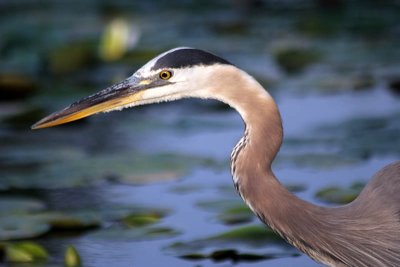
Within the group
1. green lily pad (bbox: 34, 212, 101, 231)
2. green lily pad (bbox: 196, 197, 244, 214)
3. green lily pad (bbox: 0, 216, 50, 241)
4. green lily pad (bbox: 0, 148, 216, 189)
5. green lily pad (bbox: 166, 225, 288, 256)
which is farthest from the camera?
green lily pad (bbox: 0, 148, 216, 189)

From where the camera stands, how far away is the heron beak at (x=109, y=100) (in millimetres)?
3879

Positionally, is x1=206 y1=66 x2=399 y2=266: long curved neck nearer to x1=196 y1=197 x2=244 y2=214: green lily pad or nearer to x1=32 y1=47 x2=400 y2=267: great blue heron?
x1=32 y1=47 x2=400 y2=267: great blue heron

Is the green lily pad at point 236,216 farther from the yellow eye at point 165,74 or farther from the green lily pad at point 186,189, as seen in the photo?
the yellow eye at point 165,74

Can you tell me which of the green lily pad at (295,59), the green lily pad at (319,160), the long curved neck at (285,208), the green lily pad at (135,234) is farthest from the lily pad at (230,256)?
the green lily pad at (295,59)

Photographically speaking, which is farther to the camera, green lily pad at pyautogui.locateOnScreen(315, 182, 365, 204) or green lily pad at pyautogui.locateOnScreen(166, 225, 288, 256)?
green lily pad at pyautogui.locateOnScreen(315, 182, 365, 204)

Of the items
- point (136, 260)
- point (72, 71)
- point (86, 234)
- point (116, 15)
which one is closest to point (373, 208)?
point (136, 260)

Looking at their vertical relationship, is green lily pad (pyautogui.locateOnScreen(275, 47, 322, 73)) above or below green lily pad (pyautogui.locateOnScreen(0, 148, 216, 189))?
above

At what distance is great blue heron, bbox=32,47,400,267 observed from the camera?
3.66 metres

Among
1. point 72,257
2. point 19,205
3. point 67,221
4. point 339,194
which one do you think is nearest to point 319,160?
point 339,194

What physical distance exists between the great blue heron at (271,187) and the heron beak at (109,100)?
0.06 ft

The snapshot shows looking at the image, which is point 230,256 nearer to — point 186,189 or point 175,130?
point 186,189

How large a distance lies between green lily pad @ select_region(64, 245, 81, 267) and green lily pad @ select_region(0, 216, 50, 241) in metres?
0.37

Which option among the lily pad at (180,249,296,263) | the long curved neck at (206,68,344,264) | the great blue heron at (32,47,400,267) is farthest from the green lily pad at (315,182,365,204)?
the long curved neck at (206,68,344,264)

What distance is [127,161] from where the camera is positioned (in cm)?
549
